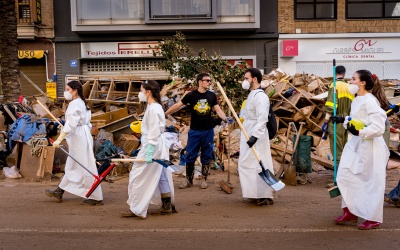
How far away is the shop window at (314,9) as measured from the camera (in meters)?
20.2

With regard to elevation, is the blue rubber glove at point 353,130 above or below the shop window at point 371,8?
below

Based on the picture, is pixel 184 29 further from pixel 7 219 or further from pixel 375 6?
pixel 7 219

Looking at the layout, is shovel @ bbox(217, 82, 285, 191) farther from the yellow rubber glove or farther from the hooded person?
the yellow rubber glove

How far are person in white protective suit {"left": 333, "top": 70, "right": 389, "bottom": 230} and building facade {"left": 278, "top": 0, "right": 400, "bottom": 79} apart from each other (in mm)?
14685

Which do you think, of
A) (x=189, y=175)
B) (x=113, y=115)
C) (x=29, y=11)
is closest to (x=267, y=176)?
(x=189, y=175)

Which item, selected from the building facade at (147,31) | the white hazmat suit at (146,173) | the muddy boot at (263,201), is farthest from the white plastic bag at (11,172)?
the building facade at (147,31)

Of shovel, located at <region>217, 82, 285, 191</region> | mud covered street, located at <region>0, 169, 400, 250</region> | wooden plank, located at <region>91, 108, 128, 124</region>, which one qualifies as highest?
wooden plank, located at <region>91, 108, 128, 124</region>

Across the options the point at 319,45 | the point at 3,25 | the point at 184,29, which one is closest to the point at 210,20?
the point at 184,29

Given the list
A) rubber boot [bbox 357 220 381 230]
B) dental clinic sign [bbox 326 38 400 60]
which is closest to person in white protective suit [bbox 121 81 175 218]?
rubber boot [bbox 357 220 381 230]

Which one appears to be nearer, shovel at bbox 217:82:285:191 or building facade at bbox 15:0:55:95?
shovel at bbox 217:82:285:191

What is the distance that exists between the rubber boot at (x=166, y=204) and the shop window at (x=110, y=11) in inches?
557

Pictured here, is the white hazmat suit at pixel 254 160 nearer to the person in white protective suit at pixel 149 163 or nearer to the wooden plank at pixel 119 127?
the person in white protective suit at pixel 149 163

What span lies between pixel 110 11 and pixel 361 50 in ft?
34.9

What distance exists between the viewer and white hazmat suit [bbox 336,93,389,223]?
534cm
